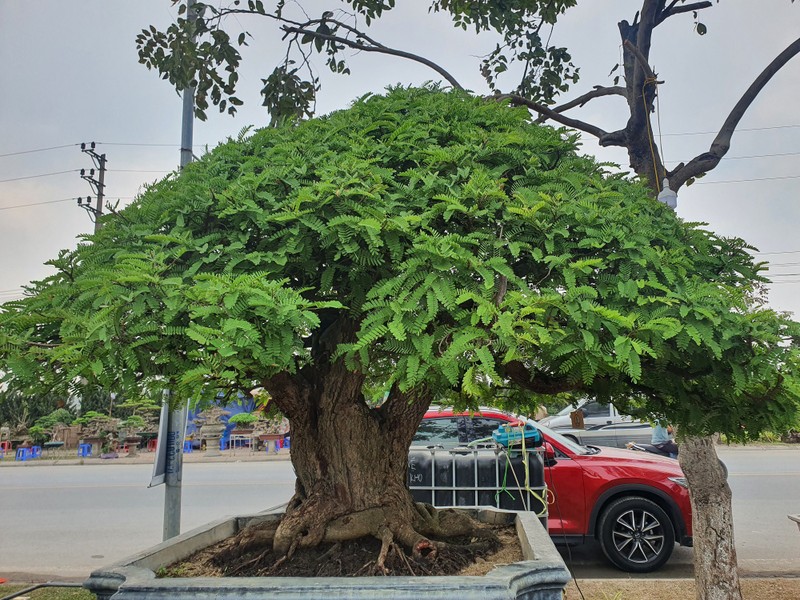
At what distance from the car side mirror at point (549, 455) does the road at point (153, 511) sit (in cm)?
105

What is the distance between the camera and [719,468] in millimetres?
4465

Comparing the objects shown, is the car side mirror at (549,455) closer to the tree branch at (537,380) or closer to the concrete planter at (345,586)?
the tree branch at (537,380)

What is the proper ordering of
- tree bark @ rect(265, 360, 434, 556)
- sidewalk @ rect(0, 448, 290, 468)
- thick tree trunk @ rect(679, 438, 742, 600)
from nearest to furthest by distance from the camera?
tree bark @ rect(265, 360, 434, 556)
thick tree trunk @ rect(679, 438, 742, 600)
sidewalk @ rect(0, 448, 290, 468)

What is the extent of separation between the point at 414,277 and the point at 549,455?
16.8 feet

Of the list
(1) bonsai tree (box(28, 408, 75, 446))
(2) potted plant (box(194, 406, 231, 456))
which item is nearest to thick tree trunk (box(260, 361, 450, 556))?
(2) potted plant (box(194, 406, 231, 456))

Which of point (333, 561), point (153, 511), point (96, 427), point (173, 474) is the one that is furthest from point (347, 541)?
point (96, 427)

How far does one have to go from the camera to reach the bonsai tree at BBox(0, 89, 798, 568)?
2.14 m

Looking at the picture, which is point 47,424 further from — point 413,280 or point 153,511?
point 413,280

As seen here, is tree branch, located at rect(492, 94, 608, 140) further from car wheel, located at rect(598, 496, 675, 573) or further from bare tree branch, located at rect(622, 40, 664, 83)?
car wheel, located at rect(598, 496, 675, 573)

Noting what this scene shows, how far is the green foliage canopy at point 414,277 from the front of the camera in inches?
84.3

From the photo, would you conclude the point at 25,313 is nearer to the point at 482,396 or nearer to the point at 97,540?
the point at 482,396

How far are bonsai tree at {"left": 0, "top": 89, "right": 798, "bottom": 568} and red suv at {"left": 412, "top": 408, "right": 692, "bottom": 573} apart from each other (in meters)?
3.66

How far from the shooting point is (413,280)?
2246 millimetres

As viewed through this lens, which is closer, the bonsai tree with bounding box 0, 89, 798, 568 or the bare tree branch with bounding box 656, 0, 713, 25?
the bonsai tree with bounding box 0, 89, 798, 568
